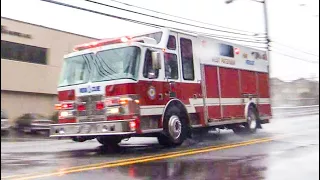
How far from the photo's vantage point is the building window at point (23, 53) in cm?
2709

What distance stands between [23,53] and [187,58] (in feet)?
65.8

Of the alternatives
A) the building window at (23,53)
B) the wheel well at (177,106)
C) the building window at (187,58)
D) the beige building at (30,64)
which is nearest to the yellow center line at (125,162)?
the wheel well at (177,106)

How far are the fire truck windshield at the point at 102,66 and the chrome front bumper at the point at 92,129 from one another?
93 centimetres

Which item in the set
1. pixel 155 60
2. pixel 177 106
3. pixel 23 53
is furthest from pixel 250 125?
pixel 23 53

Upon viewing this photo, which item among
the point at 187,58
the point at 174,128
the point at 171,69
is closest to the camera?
the point at 174,128

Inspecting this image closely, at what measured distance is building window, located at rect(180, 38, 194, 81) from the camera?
10677mm

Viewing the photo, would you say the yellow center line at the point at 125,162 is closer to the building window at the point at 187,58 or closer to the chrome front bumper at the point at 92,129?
the chrome front bumper at the point at 92,129

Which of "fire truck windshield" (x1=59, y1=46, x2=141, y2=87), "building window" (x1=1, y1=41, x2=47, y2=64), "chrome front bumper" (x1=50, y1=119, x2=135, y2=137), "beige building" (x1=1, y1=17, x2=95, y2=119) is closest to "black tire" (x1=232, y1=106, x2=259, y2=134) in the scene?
"fire truck windshield" (x1=59, y1=46, x2=141, y2=87)

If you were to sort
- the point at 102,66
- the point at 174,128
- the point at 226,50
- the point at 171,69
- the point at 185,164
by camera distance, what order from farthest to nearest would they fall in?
the point at 226,50, the point at 171,69, the point at 174,128, the point at 102,66, the point at 185,164

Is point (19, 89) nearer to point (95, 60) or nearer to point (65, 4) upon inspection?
point (65, 4)

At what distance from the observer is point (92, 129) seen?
9.20 metres

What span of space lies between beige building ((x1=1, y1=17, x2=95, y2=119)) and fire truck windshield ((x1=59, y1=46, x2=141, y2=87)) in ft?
55.9

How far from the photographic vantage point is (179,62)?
10.5 metres

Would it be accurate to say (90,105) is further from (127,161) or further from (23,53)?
(23,53)
